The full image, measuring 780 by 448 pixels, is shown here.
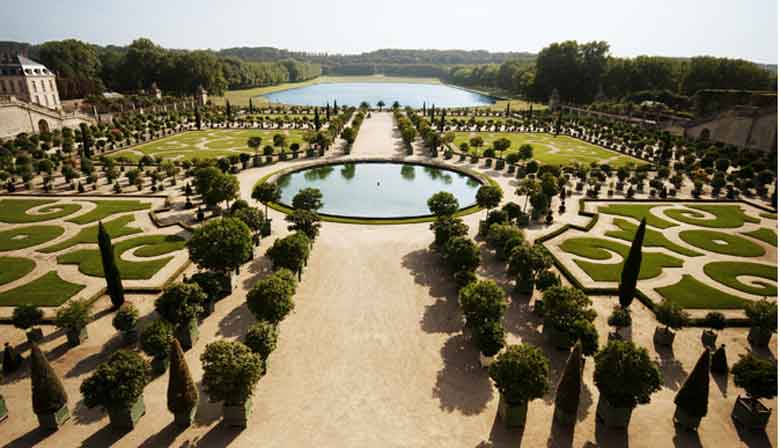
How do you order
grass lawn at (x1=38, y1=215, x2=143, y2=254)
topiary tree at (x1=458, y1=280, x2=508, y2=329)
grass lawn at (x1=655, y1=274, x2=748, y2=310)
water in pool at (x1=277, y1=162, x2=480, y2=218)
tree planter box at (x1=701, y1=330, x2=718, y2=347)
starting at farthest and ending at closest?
water in pool at (x1=277, y1=162, x2=480, y2=218) → grass lawn at (x1=38, y1=215, x2=143, y2=254) → grass lawn at (x1=655, y1=274, x2=748, y2=310) → tree planter box at (x1=701, y1=330, x2=718, y2=347) → topiary tree at (x1=458, y1=280, x2=508, y2=329)

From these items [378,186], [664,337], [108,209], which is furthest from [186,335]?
[378,186]

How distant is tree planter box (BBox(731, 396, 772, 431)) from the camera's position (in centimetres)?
1775

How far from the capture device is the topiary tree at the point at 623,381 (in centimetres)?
1714

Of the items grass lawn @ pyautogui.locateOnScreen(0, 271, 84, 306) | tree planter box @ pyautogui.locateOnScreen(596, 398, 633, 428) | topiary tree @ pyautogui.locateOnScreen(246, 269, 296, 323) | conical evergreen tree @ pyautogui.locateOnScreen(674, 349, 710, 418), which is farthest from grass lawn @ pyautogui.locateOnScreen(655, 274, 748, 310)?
grass lawn @ pyautogui.locateOnScreen(0, 271, 84, 306)

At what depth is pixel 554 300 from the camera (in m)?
22.7

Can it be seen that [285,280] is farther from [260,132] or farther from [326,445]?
[260,132]

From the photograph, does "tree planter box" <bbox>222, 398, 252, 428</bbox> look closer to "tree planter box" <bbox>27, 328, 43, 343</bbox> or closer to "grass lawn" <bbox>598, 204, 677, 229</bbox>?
"tree planter box" <bbox>27, 328, 43, 343</bbox>

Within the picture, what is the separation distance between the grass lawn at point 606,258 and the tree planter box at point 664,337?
647cm

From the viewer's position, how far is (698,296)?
27891 millimetres

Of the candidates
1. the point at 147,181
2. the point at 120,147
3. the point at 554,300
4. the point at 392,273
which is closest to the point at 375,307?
the point at 392,273

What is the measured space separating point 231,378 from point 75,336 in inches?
439

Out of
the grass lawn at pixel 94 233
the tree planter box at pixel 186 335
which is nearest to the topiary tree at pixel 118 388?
the tree planter box at pixel 186 335

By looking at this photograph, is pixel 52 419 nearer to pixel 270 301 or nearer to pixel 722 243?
pixel 270 301

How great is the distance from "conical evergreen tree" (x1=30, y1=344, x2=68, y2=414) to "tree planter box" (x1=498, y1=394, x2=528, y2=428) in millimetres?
17685
